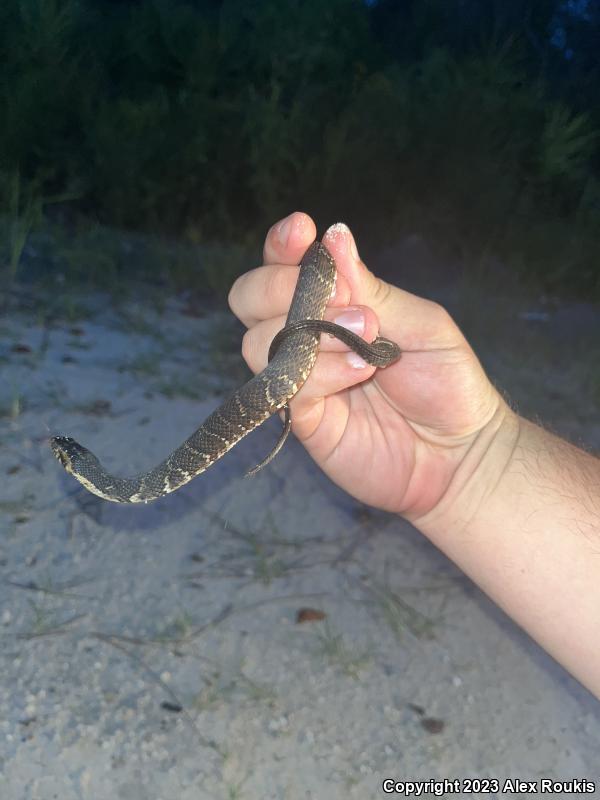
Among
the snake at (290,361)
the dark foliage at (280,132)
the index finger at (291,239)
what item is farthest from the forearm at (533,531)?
the dark foliage at (280,132)

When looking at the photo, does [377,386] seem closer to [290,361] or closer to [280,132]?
[290,361]

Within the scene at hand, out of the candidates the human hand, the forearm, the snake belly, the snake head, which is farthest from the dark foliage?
the forearm

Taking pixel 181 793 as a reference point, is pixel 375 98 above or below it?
above

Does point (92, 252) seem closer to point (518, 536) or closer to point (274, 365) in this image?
point (274, 365)

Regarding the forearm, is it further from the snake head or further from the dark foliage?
the dark foliage

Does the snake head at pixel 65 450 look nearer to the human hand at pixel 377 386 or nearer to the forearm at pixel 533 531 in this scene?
the human hand at pixel 377 386

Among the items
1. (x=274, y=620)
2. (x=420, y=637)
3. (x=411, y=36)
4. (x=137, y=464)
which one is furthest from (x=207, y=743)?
(x=411, y=36)
